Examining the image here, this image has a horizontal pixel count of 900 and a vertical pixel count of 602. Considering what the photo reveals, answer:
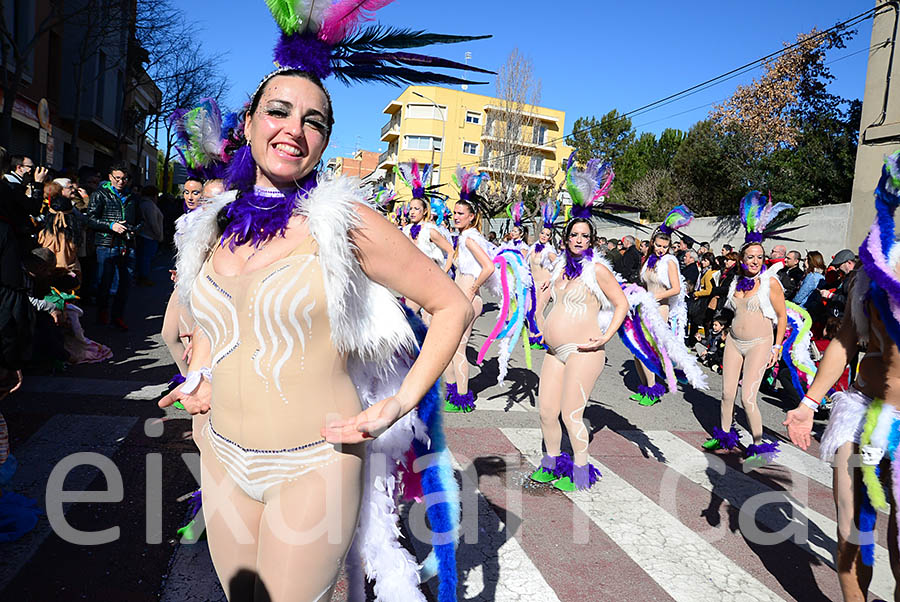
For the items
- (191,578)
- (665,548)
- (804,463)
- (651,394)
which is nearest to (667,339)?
(804,463)

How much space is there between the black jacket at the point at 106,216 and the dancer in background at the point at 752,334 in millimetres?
7879

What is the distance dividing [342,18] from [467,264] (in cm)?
543

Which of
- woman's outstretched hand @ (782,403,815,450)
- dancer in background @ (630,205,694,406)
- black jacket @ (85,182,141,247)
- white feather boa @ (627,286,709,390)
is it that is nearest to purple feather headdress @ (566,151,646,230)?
white feather boa @ (627,286,709,390)

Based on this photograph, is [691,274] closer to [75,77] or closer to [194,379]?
[194,379]

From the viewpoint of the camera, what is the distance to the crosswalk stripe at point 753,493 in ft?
12.7

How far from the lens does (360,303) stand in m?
1.76

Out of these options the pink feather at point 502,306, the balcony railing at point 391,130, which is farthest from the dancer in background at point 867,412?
the balcony railing at point 391,130

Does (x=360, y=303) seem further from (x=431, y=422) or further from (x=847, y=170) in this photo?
(x=847, y=170)

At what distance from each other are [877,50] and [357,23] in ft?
52.9

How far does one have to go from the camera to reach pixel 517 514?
4105mm

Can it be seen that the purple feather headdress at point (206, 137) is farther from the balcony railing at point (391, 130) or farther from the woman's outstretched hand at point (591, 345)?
the balcony railing at point (391, 130)

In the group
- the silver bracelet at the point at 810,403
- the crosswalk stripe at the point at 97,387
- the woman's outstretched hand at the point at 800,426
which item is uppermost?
the silver bracelet at the point at 810,403

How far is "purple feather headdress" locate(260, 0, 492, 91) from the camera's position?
1.89m

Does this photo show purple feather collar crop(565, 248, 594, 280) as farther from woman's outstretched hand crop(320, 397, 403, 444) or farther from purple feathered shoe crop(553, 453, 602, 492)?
woman's outstretched hand crop(320, 397, 403, 444)
